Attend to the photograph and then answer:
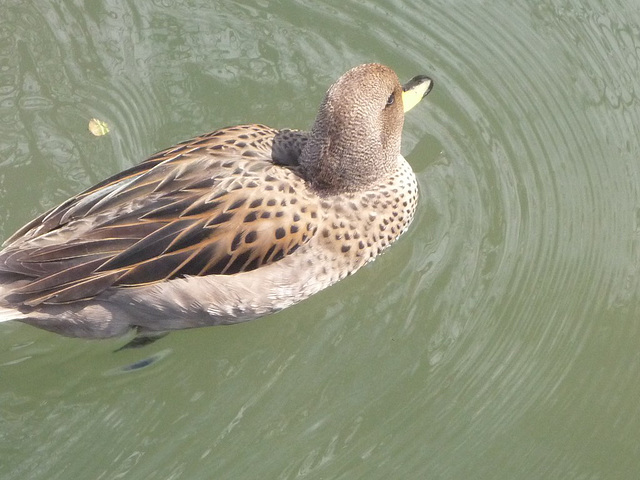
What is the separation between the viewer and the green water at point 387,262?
445cm

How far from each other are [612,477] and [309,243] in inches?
72.5

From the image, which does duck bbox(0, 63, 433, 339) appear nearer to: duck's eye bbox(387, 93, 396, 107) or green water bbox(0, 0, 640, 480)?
duck's eye bbox(387, 93, 396, 107)

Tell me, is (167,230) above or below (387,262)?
below

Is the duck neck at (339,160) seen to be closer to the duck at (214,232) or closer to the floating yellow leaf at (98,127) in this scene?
the duck at (214,232)

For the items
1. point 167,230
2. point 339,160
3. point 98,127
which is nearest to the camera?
point 167,230

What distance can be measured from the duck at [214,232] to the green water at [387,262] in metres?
0.37

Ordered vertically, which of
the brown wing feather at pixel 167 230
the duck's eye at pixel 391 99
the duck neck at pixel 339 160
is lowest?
the brown wing feather at pixel 167 230

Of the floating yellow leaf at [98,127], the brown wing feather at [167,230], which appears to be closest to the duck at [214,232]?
the brown wing feather at [167,230]

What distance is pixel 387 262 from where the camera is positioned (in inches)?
195

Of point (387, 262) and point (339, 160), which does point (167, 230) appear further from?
point (387, 262)

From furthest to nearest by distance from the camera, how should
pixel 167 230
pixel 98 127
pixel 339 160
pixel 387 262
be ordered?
pixel 98 127 → pixel 387 262 → pixel 339 160 → pixel 167 230

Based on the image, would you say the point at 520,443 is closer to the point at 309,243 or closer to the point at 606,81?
the point at 309,243

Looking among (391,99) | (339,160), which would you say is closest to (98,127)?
(339,160)

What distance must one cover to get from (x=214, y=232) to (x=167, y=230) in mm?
208
